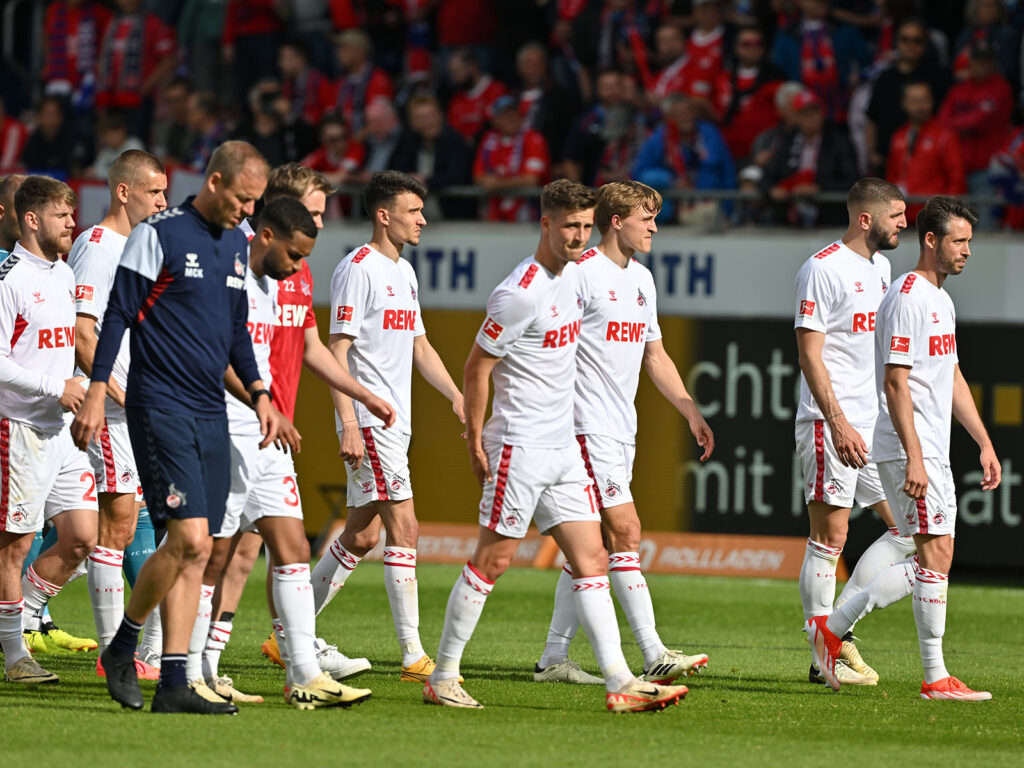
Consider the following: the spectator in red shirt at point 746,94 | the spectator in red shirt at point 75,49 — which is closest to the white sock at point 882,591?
the spectator in red shirt at point 746,94

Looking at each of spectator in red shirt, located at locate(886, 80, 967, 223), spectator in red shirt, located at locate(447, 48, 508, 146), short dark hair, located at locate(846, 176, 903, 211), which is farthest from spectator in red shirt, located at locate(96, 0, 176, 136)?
short dark hair, located at locate(846, 176, 903, 211)

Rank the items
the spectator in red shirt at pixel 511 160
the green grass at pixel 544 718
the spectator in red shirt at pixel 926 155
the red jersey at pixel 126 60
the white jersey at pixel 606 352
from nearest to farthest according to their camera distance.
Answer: the green grass at pixel 544 718, the white jersey at pixel 606 352, the spectator in red shirt at pixel 926 155, the spectator in red shirt at pixel 511 160, the red jersey at pixel 126 60

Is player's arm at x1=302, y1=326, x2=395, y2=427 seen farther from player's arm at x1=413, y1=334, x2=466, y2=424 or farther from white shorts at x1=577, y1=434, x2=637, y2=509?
white shorts at x1=577, y1=434, x2=637, y2=509

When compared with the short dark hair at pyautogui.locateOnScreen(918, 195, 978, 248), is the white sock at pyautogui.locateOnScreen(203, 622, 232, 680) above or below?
below

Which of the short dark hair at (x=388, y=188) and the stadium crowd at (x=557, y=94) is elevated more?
the stadium crowd at (x=557, y=94)

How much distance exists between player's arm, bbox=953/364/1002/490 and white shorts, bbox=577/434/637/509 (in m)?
1.87

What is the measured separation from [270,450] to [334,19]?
13.9m

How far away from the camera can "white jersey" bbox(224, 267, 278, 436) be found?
24.2 ft

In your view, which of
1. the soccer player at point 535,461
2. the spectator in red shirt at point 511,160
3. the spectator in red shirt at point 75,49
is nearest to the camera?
the soccer player at point 535,461

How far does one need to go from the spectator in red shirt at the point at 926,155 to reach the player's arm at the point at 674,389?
7.22 meters

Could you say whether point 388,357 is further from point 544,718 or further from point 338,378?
point 544,718

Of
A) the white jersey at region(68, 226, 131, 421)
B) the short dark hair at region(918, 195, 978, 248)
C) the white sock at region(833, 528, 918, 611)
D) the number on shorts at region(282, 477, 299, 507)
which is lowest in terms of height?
the white sock at region(833, 528, 918, 611)

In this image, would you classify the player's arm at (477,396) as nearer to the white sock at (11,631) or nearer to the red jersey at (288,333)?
the red jersey at (288,333)

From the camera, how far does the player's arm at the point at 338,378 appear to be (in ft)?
25.3
